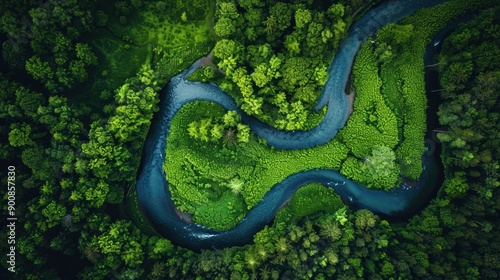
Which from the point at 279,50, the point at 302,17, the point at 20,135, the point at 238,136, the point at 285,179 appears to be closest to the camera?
the point at 20,135

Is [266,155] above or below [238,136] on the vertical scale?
below

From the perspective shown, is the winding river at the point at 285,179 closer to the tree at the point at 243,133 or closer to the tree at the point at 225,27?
the tree at the point at 243,133

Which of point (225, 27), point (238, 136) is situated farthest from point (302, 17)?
point (238, 136)

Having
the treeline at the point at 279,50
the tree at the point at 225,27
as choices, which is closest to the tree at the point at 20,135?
the treeline at the point at 279,50

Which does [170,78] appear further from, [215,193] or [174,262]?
[174,262]

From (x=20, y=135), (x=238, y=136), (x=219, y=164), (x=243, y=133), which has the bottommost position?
(x=219, y=164)

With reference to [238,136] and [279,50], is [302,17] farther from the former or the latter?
[238,136]

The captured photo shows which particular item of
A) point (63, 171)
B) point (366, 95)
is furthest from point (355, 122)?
point (63, 171)

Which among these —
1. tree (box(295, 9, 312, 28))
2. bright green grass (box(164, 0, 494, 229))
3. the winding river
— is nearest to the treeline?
tree (box(295, 9, 312, 28))
